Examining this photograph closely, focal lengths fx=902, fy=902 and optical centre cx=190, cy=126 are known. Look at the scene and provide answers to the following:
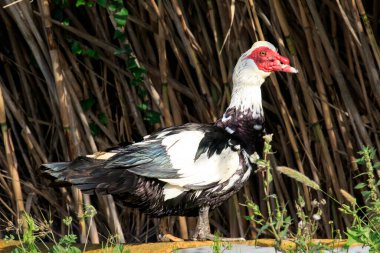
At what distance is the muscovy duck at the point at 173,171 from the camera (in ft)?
11.8

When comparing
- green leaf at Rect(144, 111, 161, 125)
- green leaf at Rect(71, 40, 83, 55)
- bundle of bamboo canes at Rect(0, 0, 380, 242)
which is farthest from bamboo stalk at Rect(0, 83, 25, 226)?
green leaf at Rect(144, 111, 161, 125)

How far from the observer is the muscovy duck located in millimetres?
3584

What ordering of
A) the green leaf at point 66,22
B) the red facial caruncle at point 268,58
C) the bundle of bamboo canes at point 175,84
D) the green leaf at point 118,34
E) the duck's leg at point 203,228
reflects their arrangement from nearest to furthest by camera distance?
the duck's leg at point 203,228 → the red facial caruncle at point 268,58 → the bundle of bamboo canes at point 175,84 → the green leaf at point 118,34 → the green leaf at point 66,22

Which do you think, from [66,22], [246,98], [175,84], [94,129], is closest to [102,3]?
[66,22]

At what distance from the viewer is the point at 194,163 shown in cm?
367

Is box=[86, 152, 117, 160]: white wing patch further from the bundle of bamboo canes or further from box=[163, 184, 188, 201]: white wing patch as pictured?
the bundle of bamboo canes

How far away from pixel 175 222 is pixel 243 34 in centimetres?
105

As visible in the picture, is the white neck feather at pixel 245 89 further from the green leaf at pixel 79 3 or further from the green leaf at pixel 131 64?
the green leaf at pixel 79 3

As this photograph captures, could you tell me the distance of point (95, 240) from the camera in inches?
168

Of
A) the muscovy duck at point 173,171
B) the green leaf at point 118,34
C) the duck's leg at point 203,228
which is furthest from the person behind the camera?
the green leaf at point 118,34

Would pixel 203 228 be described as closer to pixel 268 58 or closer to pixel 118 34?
pixel 268 58

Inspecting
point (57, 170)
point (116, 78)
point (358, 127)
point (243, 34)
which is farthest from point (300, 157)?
point (57, 170)

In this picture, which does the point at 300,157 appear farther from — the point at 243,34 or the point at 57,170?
the point at 57,170

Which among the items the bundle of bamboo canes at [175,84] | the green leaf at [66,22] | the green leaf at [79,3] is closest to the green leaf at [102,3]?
the bundle of bamboo canes at [175,84]
